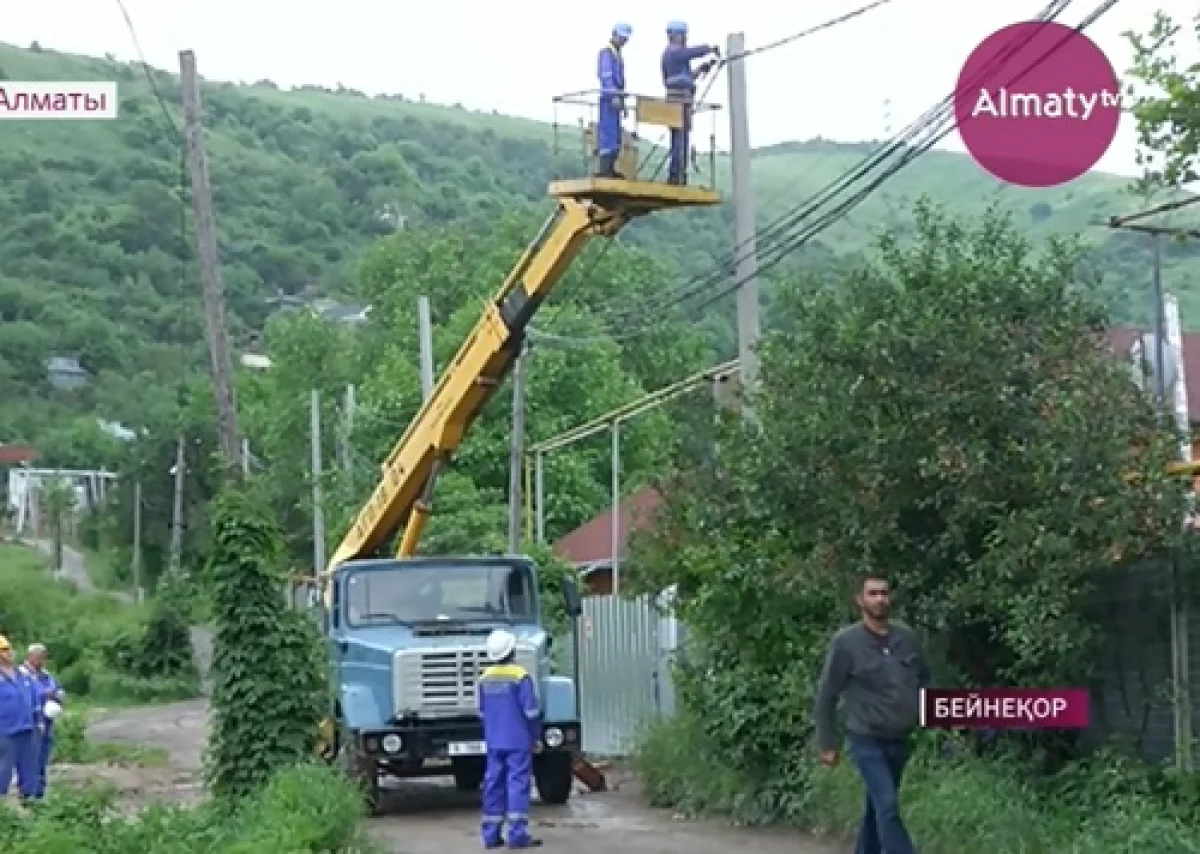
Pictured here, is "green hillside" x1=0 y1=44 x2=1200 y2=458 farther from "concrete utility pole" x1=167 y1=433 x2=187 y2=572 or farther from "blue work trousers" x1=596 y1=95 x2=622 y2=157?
"blue work trousers" x1=596 y1=95 x2=622 y2=157

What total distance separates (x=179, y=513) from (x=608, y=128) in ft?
192

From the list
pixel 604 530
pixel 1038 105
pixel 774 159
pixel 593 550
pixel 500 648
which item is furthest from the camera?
pixel 604 530

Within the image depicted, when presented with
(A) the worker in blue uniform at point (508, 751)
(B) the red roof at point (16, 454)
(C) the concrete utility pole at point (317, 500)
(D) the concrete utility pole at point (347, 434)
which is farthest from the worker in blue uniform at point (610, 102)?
(B) the red roof at point (16, 454)

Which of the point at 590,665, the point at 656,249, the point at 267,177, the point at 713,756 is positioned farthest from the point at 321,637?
the point at 267,177

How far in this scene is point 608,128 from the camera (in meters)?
20.6

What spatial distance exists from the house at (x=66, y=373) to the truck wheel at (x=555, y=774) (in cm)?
10049

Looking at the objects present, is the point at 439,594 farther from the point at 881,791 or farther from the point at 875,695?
the point at 881,791

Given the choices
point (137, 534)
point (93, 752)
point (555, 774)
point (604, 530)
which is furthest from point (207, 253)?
point (137, 534)

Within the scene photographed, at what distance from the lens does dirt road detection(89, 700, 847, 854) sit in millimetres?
16859

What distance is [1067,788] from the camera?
14383 mm

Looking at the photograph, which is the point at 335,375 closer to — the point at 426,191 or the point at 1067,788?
the point at 426,191

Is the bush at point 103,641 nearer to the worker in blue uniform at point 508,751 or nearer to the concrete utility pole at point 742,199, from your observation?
the concrete utility pole at point 742,199

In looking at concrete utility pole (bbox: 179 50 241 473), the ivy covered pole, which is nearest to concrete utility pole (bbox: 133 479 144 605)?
concrete utility pole (bbox: 179 50 241 473)

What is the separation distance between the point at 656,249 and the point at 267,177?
173ft
